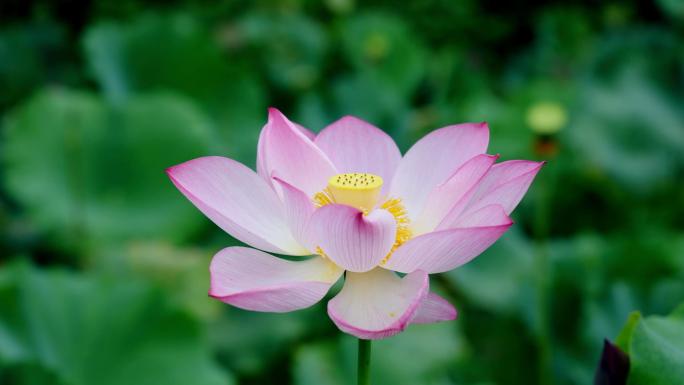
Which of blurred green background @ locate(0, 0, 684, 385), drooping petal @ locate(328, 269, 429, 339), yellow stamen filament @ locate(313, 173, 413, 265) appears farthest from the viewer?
blurred green background @ locate(0, 0, 684, 385)

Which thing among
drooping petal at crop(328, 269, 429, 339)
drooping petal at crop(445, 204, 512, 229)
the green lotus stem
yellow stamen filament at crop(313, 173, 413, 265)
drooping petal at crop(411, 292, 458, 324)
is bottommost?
the green lotus stem

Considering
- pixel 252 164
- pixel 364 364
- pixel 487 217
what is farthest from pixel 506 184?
pixel 252 164

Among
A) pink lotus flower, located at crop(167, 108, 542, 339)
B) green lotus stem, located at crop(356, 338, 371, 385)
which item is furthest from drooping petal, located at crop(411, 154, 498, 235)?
green lotus stem, located at crop(356, 338, 371, 385)

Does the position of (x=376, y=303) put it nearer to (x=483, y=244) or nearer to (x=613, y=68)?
(x=483, y=244)

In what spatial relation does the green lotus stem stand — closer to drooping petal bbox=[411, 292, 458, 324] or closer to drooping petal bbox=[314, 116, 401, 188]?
drooping petal bbox=[411, 292, 458, 324]

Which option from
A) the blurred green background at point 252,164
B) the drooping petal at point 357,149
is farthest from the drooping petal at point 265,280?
the blurred green background at point 252,164

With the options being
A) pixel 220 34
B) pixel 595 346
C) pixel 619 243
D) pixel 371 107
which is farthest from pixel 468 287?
pixel 220 34

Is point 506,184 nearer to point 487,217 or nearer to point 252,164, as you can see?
point 487,217
